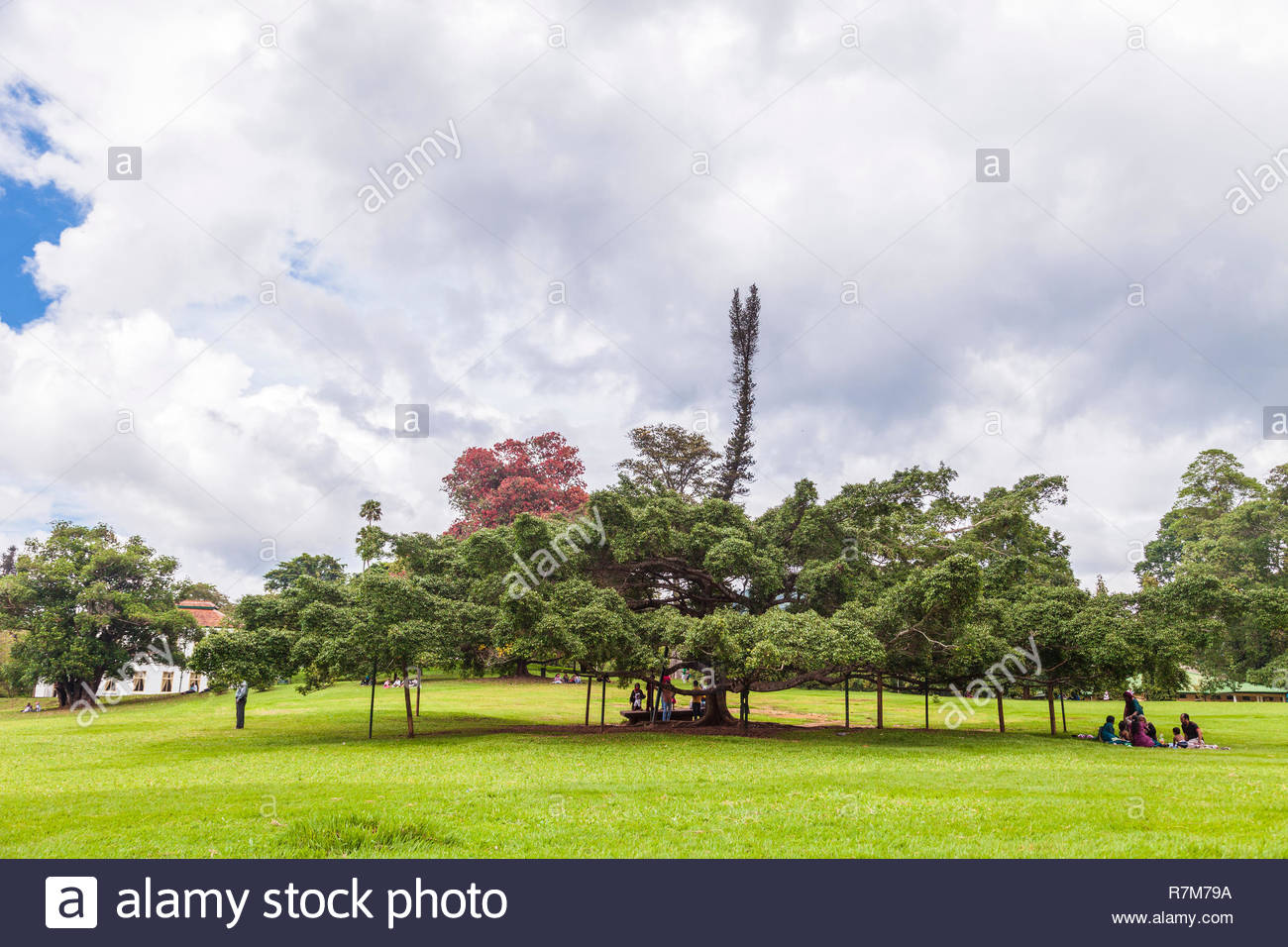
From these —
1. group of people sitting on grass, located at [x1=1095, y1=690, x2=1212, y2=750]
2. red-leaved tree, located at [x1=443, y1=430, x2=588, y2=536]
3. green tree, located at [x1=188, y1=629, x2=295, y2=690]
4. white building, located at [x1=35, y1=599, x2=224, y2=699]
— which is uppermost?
red-leaved tree, located at [x1=443, y1=430, x2=588, y2=536]

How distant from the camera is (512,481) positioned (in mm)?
52969

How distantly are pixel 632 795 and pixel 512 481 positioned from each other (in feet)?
141

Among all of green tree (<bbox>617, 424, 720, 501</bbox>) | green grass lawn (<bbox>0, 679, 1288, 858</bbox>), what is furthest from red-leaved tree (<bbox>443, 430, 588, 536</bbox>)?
green grass lawn (<bbox>0, 679, 1288, 858</bbox>)

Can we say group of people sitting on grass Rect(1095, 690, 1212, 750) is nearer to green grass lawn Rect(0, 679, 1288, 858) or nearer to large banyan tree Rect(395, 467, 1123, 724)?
green grass lawn Rect(0, 679, 1288, 858)

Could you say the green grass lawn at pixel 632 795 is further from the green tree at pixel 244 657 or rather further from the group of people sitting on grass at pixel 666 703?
the group of people sitting on grass at pixel 666 703

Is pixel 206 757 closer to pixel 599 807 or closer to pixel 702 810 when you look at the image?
pixel 599 807

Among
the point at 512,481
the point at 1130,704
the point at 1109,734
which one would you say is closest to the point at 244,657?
the point at 1109,734

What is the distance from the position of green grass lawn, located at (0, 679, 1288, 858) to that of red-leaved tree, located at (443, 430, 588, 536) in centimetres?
2924

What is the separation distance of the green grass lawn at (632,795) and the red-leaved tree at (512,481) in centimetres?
2924

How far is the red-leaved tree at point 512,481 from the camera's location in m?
52.6

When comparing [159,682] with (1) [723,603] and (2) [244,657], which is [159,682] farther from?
(1) [723,603]

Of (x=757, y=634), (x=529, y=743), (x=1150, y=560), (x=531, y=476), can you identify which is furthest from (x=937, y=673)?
(x=1150, y=560)

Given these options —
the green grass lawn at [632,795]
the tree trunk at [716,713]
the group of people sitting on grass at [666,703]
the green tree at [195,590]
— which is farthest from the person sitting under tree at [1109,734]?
the green tree at [195,590]

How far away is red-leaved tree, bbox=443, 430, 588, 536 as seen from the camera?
52625 millimetres
